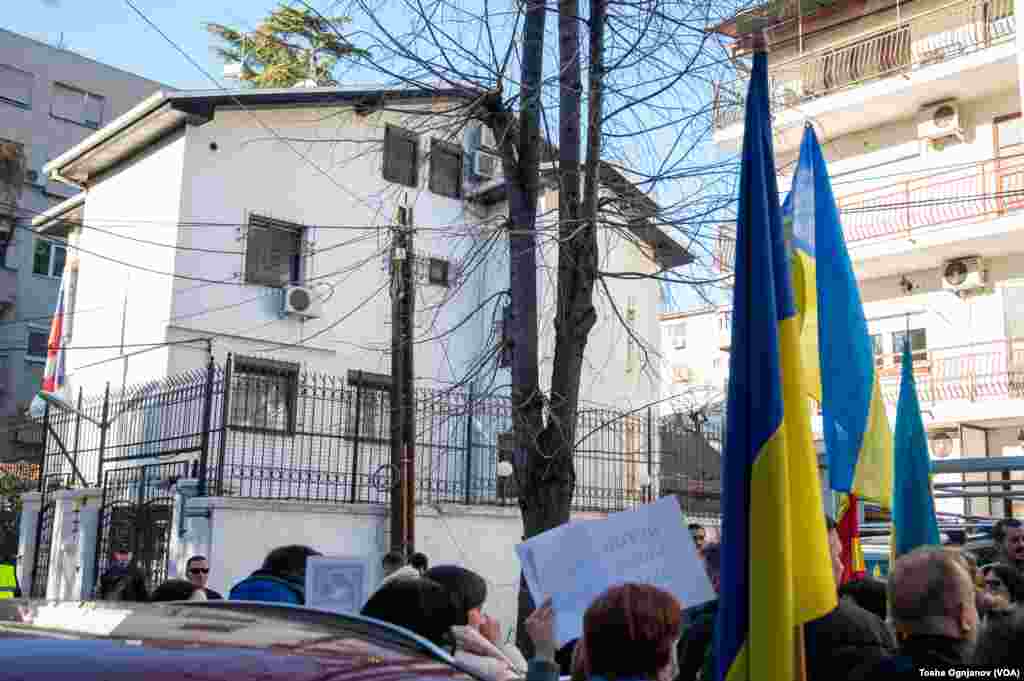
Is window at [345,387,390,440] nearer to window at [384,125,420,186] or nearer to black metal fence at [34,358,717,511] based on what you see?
black metal fence at [34,358,717,511]

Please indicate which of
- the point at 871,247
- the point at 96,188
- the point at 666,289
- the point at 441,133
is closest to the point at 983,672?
the point at 666,289

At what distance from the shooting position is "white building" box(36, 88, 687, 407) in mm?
18750

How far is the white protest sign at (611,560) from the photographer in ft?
13.8

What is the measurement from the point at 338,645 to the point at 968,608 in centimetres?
193

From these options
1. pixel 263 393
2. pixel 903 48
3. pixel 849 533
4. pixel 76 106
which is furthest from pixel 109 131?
pixel 76 106

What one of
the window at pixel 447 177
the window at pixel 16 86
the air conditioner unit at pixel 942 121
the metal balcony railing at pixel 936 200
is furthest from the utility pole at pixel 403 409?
the window at pixel 16 86

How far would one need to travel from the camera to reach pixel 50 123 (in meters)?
35.7

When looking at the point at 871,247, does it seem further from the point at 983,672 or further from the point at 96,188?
the point at 983,672

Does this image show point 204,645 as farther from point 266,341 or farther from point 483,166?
point 483,166

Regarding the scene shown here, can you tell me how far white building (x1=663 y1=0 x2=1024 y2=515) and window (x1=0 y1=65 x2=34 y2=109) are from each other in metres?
24.5

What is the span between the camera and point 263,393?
1716 cm

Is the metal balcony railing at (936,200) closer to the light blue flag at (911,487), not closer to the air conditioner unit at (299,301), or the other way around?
the air conditioner unit at (299,301)

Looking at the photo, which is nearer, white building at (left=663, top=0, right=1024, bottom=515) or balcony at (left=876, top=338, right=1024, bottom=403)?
balcony at (left=876, top=338, right=1024, bottom=403)

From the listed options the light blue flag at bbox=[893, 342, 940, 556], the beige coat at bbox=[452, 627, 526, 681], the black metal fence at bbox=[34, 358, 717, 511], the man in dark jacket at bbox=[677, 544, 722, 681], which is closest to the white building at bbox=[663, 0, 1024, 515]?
the black metal fence at bbox=[34, 358, 717, 511]
